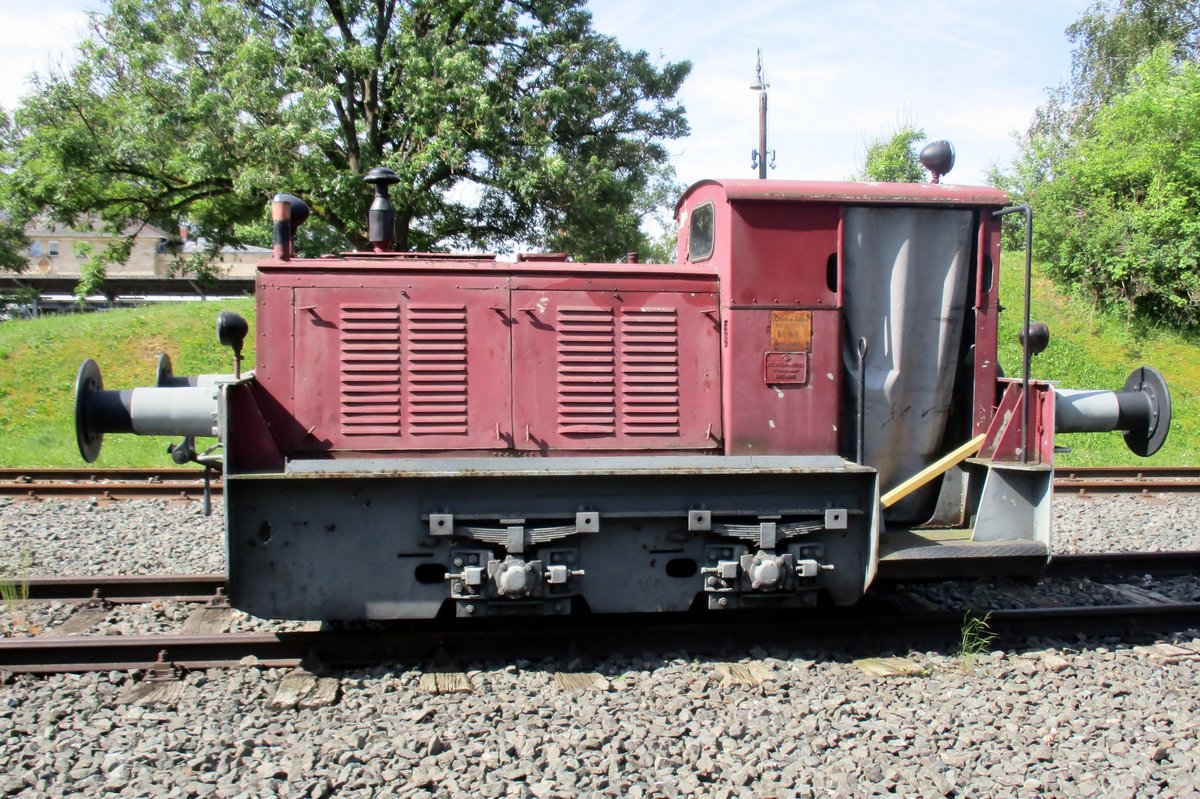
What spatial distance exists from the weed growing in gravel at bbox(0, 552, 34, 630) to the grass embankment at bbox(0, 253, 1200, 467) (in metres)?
8.02

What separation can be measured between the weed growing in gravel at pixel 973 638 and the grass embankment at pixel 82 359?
1219 cm

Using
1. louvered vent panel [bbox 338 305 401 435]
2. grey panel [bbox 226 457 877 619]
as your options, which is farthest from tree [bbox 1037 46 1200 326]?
louvered vent panel [bbox 338 305 401 435]

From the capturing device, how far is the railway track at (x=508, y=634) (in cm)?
529

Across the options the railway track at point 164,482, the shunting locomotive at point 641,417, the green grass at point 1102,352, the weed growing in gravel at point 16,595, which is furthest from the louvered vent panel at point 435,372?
the green grass at point 1102,352

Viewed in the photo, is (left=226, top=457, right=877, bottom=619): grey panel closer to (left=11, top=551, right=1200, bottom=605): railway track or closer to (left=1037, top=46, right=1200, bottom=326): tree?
(left=11, top=551, right=1200, bottom=605): railway track

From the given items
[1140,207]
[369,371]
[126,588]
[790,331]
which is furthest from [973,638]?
[1140,207]

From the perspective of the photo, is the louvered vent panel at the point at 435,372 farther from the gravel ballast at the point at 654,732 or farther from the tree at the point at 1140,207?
the tree at the point at 1140,207

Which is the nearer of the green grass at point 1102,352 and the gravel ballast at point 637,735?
the gravel ballast at point 637,735

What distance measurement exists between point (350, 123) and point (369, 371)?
12.3 m

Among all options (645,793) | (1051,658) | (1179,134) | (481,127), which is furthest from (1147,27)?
(645,793)

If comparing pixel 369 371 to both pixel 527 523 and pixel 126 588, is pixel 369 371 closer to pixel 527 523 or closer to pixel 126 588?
pixel 527 523

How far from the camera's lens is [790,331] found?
574 cm

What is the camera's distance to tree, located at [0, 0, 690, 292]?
15219 millimetres

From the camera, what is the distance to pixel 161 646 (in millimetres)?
5324
